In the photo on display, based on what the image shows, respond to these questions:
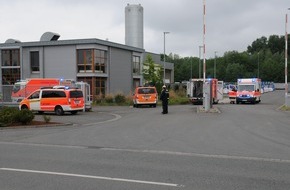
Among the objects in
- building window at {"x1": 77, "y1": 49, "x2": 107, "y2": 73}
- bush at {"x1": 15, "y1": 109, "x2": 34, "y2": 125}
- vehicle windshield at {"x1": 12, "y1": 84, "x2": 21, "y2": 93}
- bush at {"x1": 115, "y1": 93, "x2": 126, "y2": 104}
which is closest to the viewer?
bush at {"x1": 15, "y1": 109, "x2": 34, "y2": 125}

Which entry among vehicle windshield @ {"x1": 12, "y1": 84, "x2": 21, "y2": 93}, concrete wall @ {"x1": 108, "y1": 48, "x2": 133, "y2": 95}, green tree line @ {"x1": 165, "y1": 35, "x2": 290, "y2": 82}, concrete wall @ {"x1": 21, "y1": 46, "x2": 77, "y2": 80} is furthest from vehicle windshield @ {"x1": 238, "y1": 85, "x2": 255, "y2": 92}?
green tree line @ {"x1": 165, "y1": 35, "x2": 290, "y2": 82}

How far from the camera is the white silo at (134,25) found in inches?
2192

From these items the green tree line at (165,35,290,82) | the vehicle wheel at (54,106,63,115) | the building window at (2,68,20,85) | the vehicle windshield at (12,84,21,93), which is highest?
the green tree line at (165,35,290,82)

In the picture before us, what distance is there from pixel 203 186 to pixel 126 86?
1750 inches

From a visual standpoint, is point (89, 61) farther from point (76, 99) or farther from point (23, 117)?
point (23, 117)

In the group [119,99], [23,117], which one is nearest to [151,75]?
[119,99]

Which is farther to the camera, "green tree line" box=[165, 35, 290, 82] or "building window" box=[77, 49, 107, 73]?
"green tree line" box=[165, 35, 290, 82]

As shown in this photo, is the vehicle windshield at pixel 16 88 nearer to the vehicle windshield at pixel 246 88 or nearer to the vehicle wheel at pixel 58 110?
the vehicle wheel at pixel 58 110

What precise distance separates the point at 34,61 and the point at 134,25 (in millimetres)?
16206

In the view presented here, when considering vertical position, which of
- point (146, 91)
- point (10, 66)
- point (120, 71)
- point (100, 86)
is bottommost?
point (146, 91)

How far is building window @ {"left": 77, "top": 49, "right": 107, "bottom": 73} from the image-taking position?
4359 cm

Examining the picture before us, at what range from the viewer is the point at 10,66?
47969 millimetres

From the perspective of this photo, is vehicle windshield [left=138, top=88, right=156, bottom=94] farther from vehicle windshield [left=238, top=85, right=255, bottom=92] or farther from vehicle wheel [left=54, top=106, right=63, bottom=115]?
vehicle windshield [left=238, top=85, right=255, bottom=92]

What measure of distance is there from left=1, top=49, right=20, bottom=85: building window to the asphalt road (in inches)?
1338
